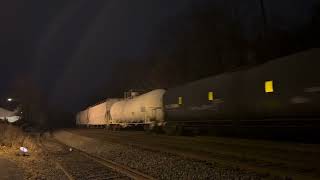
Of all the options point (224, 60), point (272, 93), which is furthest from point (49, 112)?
point (272, 93)

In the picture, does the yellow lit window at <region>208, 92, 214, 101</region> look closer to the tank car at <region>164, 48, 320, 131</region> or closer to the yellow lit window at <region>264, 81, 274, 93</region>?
the tank car at <region>164, 48, 320, 131</region>

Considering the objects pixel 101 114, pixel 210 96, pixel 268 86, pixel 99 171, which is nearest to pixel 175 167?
pixel 99 171

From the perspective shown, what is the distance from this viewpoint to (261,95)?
59.3 feet

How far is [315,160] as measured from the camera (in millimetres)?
12758

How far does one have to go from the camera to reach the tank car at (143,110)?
3226cm

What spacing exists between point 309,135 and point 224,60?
102 feet

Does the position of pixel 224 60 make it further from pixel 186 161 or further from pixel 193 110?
pixel 186 161

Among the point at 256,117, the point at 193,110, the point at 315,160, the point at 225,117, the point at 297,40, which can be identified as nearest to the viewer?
the point at 315,160

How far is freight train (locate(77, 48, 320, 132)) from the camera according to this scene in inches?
601

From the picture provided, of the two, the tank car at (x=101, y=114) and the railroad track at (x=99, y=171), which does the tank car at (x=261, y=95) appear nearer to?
the railroad track at (x=99, y=171)

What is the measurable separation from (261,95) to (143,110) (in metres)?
17.7

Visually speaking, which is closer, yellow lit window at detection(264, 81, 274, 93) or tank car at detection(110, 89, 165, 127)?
yellow lit window at detection(264, 81, 274, 93)

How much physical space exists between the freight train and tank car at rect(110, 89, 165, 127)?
230 mm

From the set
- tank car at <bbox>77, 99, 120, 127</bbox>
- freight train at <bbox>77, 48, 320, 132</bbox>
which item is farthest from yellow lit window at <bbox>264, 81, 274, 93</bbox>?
tank car at <bbox>77, 99, 120, 127</bbox>
